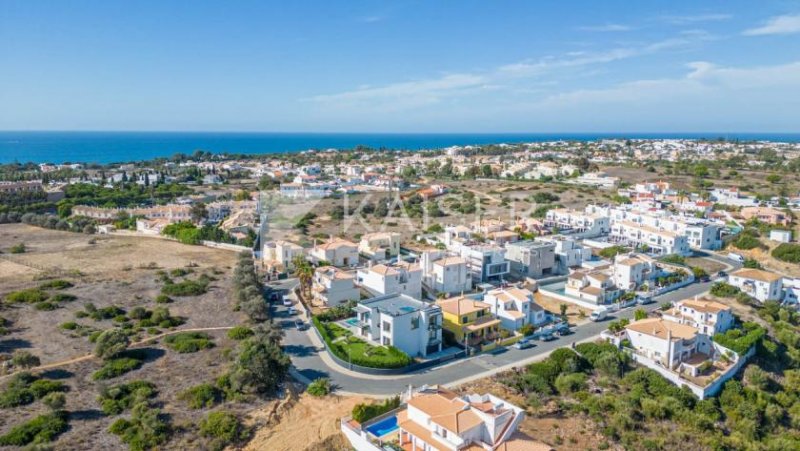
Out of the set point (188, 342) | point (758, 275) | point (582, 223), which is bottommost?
point (188, 342)

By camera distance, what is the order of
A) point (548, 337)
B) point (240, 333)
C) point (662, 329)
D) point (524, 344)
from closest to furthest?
point (662, 329)
point (240, 333)
point (524, 344)
point (548, 337)

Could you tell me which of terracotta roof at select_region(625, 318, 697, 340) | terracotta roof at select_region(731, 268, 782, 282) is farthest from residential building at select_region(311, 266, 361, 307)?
terracotta roof at select_region(731, 268, 782, 282)

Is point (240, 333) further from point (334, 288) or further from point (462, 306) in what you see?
point (462, 306)

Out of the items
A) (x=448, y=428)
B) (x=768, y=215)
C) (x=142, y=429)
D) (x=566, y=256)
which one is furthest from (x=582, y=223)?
(x=142, y=429)

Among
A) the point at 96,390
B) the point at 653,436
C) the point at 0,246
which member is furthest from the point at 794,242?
the point at 0,246

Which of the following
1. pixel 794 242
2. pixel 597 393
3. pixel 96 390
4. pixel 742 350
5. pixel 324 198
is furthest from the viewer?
pixel 324 198

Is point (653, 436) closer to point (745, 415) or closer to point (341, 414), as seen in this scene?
point (745, 415)
